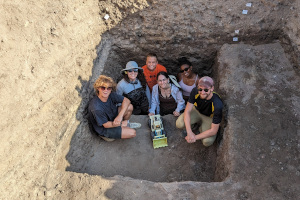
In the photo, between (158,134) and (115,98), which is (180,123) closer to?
(158,134)

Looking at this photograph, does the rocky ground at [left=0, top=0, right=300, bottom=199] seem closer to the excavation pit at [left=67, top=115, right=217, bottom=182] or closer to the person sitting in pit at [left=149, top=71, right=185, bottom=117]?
the excavation pit at [left=67, top=115, right=217, bottom=182]

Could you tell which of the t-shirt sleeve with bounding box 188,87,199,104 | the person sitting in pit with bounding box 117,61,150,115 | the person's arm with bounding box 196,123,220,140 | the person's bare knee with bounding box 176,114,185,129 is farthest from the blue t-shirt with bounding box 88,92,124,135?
the person's arm with bounding box 196,123,220,140

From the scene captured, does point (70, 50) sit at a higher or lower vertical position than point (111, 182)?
higher

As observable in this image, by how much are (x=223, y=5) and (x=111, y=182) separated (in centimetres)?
411

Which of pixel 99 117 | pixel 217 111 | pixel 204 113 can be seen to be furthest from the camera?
pixel 204 113

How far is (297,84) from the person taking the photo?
14.7 feet

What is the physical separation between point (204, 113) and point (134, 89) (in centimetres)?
154

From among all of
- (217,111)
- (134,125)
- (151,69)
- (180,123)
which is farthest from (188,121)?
(151,69)

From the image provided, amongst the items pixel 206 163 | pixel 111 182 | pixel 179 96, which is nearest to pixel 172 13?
pixel 179 96

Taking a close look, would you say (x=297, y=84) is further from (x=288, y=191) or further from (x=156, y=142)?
(x=156, y=142)

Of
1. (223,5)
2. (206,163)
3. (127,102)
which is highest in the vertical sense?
(223,5)

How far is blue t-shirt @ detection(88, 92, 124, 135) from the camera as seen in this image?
432 centimetres

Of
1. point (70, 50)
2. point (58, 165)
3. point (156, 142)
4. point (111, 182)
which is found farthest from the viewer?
point (156, 142)

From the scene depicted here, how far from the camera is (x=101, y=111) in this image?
4.35 meters
